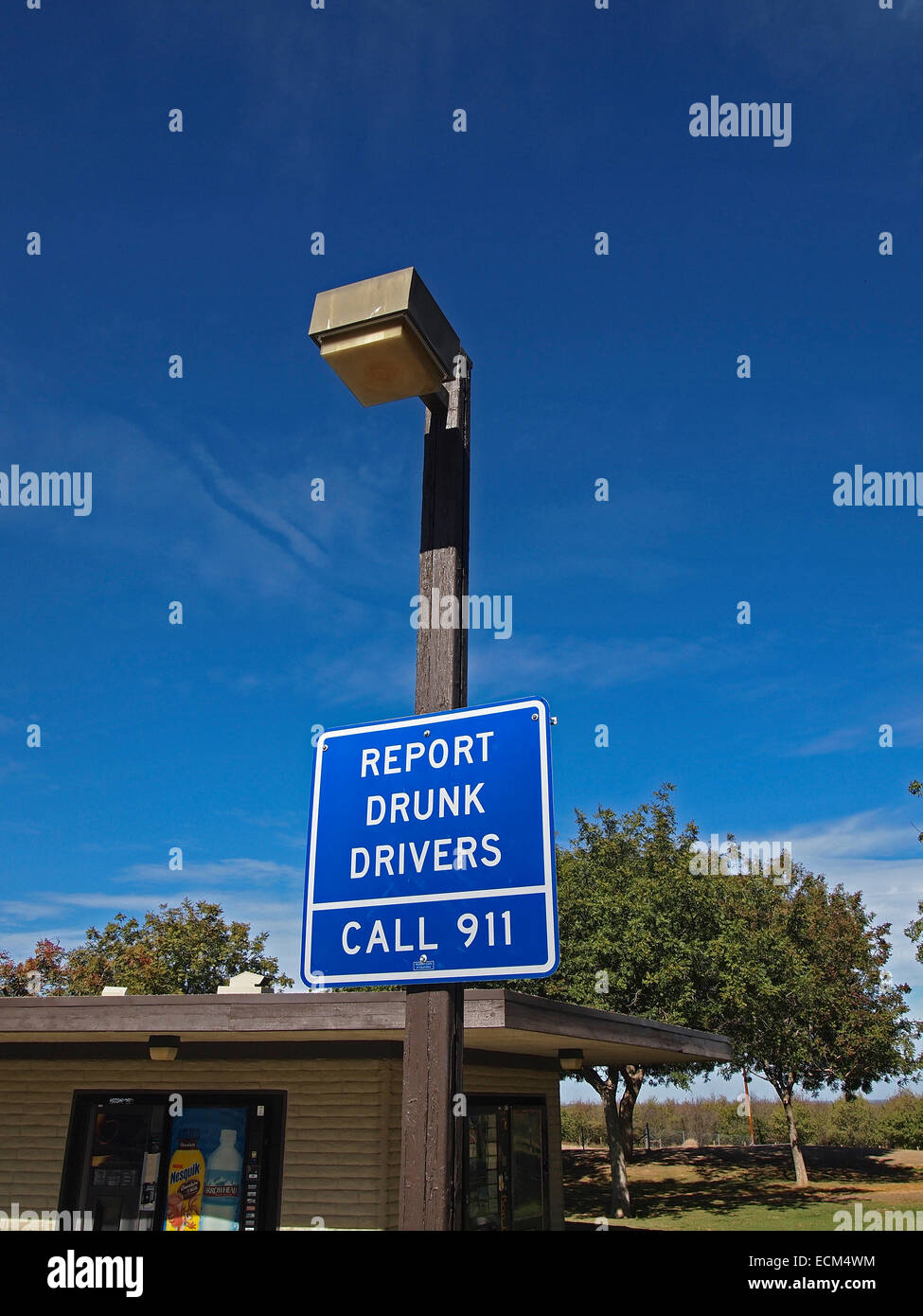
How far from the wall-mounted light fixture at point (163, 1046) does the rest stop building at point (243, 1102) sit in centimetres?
2

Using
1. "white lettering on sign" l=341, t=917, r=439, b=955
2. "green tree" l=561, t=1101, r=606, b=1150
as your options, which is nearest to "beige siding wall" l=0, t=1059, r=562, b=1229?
"white lettering on sign" l=341, t=917, r=439, b=955

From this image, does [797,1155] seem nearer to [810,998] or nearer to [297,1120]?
[810,998]

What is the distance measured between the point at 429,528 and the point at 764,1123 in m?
50.3

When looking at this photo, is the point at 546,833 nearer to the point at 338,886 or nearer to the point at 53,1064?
the point at 338,886

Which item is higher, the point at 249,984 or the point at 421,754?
the point at 421,754

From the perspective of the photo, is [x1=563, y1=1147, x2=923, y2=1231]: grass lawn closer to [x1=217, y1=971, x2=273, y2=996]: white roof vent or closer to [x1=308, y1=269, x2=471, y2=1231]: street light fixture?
[x1=217, y1=971, x2=273, y2=996]: white roof vent

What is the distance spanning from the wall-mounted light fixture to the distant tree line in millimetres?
33263

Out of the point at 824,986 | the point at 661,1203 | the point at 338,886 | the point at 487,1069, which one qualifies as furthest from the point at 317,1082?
the point at 824,986

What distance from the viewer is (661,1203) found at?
24984 mm

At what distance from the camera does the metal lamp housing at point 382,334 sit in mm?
3533

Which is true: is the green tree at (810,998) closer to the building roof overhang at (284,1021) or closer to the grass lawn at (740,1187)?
the grass lawn at (740,1187)

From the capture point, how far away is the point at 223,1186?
10570 millimetres

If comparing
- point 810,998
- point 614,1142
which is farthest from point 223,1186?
point 810,998
